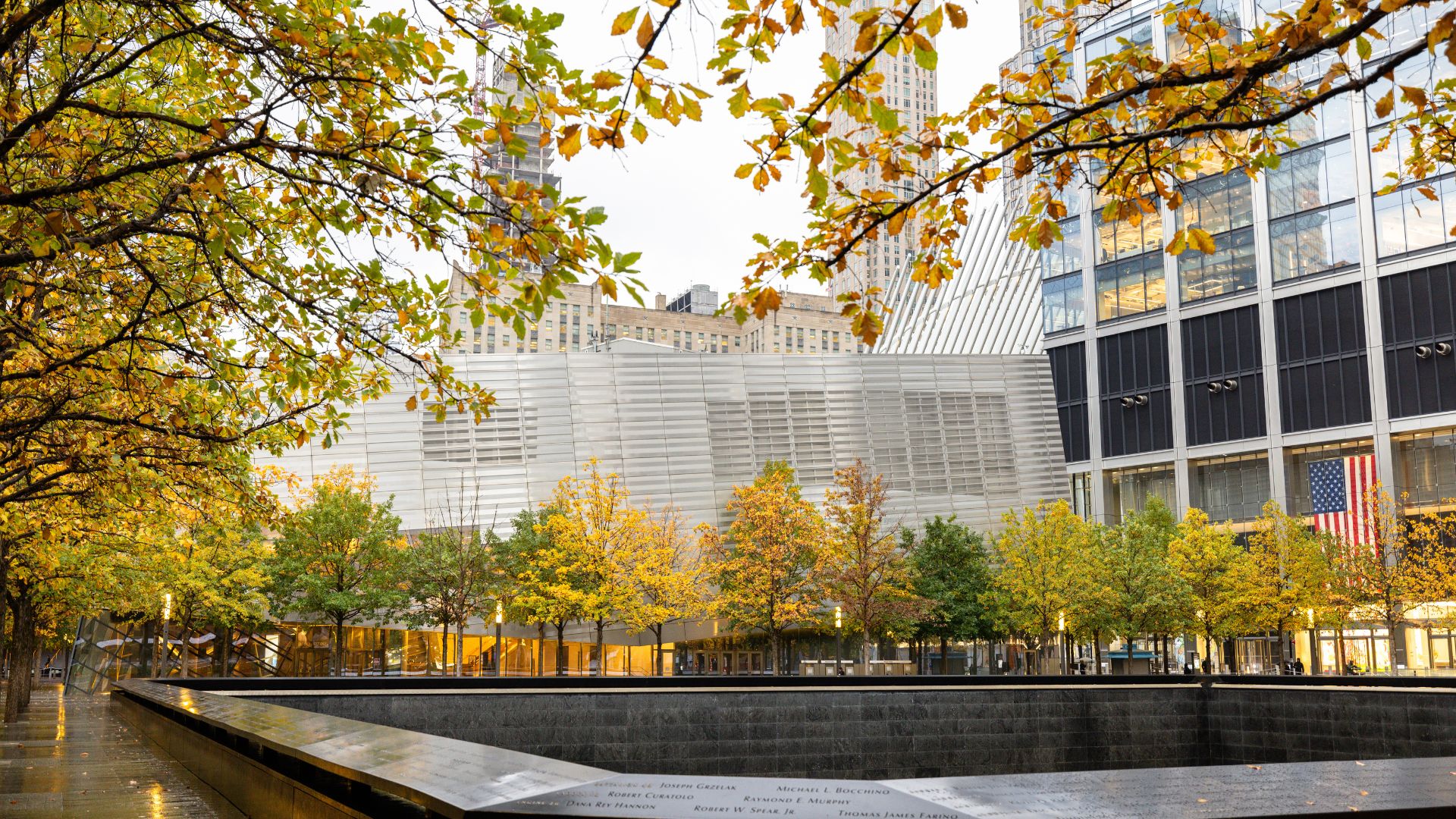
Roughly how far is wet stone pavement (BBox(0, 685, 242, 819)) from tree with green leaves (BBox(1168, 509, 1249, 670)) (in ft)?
141

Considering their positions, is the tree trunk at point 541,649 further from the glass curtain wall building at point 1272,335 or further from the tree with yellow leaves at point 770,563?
the glass curtain wall building at point 1272,335

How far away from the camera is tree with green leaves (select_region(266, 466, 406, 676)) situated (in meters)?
46.2

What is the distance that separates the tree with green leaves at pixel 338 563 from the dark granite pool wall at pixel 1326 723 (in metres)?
33.3

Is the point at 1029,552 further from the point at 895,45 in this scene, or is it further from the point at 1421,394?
the point at 895,45

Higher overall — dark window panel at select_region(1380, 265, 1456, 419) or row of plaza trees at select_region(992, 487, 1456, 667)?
dark window panel at select_region(1380, 265, 1456, 419)

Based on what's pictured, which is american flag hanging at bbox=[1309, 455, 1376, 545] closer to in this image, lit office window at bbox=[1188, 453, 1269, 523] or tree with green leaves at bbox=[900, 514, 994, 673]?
lit office window at bbox=[1188, 453, 1269, 523]

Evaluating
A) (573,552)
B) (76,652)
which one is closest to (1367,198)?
(573,552)

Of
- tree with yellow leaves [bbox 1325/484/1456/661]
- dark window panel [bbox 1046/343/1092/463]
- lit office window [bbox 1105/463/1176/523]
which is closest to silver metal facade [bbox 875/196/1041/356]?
dark window panel [bbox 1046/343/1092/463]

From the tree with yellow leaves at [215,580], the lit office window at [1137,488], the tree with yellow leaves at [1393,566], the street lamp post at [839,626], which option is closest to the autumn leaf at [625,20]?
the tree with yellow leaves at [215,580]

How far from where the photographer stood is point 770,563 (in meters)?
49.3

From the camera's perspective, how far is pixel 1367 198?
184 ft

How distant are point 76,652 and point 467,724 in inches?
1944

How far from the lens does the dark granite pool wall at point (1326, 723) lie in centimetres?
1873

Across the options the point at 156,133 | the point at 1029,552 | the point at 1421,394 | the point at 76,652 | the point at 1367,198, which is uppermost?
the point at 1367,198
